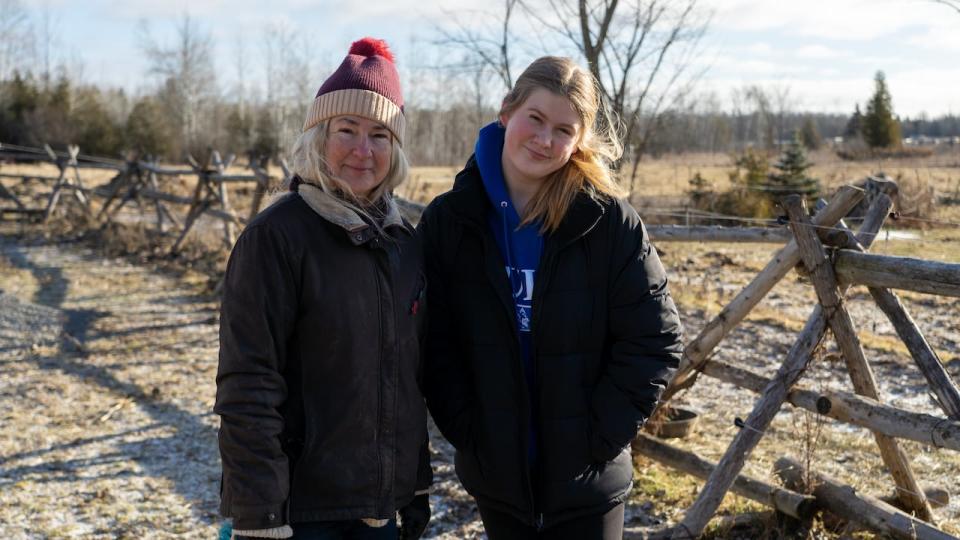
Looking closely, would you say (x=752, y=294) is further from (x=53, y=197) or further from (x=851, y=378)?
(x=53, y=197)

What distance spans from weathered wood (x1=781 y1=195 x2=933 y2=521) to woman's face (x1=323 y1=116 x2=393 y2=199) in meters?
2.36

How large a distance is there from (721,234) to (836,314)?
145 cm

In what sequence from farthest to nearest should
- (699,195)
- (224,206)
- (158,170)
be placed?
(699,195) → (158,170) → (224,206)

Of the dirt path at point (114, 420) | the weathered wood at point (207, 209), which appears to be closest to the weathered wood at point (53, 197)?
the weathered wood at point (207, 209)

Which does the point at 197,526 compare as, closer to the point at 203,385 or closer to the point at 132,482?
the point at 132,482

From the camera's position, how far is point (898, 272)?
3.54m

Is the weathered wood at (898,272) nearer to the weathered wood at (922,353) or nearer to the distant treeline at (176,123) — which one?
the weathered wood at (922,353)

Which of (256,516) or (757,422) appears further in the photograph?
(757,422)

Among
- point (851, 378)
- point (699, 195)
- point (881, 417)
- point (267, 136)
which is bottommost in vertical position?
point (881, 417)

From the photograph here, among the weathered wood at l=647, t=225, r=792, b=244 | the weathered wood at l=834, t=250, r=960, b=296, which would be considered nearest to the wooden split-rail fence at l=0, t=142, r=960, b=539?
the weathered wood at l=834, t=250, r=960, b=296

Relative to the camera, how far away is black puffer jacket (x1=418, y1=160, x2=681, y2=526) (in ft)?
7.52

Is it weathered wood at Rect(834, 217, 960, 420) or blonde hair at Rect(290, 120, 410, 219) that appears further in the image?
weathered wood at Rect(834, 217, 960, 420)

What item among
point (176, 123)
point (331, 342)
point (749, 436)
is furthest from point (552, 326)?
point (176, 123)

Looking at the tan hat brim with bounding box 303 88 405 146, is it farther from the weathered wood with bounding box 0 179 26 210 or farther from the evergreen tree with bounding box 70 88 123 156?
the evergreen tree with bounding box 70 88 123 156
